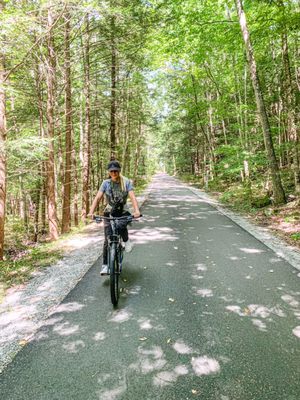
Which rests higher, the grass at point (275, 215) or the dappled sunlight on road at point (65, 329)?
the grass at point (275, 215)

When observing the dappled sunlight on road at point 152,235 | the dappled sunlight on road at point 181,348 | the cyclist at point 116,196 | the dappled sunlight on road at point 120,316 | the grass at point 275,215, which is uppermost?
the cyclist at point 116,196

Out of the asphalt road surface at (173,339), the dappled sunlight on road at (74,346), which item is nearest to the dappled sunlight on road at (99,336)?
the asphalt road surface at (173,339)

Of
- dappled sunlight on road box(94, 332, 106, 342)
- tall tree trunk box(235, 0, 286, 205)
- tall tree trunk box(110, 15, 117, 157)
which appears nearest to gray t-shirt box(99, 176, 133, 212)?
dappled sunlight on road box(94, 332, 106, 342)

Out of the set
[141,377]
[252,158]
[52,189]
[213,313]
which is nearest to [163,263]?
[213,313]

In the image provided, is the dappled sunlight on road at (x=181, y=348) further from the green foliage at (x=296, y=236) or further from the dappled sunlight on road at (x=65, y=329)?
the green foliage at (x=296, y=236)

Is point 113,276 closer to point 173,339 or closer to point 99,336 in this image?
point 99,336

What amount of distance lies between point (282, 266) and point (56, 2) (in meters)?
8.34

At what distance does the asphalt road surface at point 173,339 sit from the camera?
268cm

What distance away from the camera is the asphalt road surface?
2.68 meters

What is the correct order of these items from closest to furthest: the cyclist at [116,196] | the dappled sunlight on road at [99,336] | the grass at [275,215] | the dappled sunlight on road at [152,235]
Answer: the dappled sunlight on road at [99,336], the cyclist at [116,196], the dappled sunlight on road at [152,235], the grass at [275,215]

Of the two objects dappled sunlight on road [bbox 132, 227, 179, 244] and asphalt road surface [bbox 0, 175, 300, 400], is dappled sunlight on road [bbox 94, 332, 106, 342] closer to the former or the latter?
asphalt road surface [bbox 0, 175, 300, 400]

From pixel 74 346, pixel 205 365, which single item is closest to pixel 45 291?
pixel 74 346

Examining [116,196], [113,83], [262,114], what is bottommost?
[116,196]

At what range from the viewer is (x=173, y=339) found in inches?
134
